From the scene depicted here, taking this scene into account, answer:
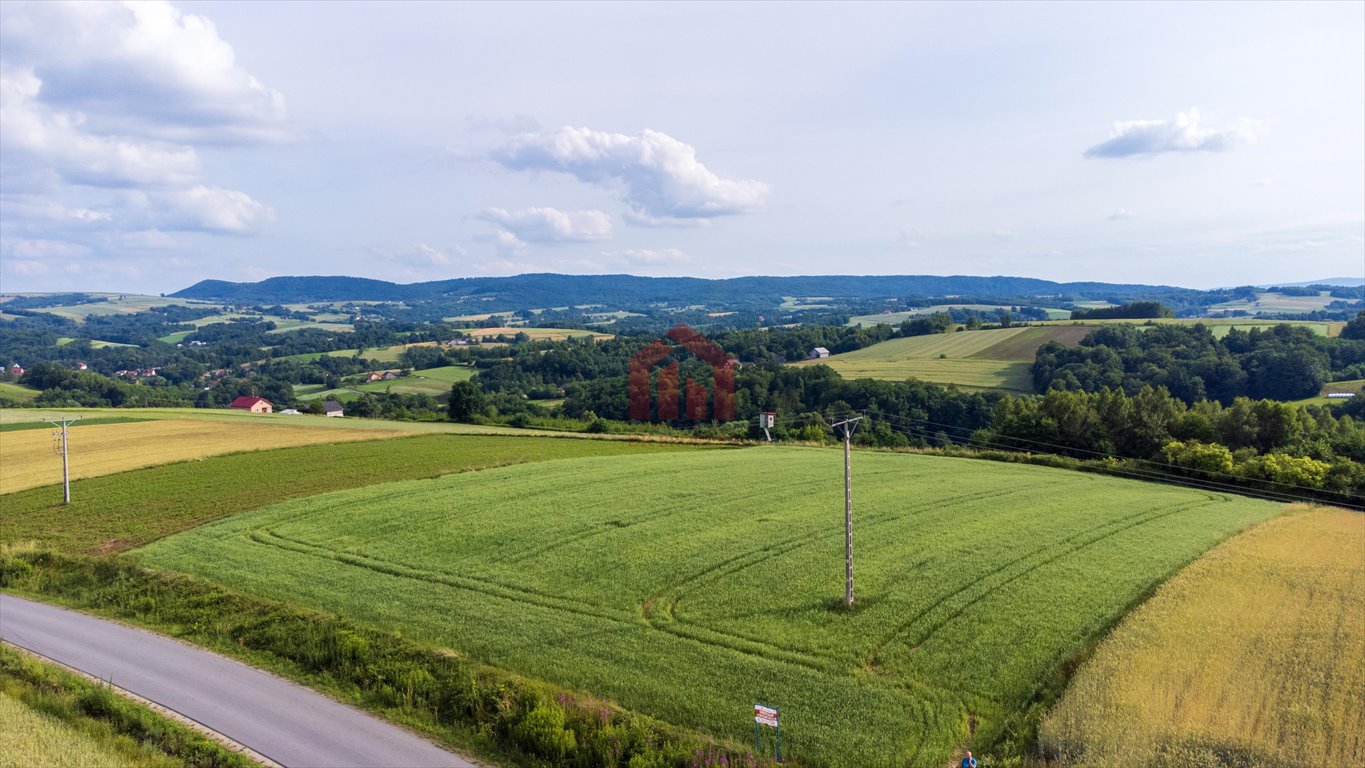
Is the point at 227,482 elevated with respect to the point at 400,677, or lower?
lower

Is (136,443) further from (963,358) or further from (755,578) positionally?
(963,358)

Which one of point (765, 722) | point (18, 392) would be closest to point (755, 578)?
point (765, 722)

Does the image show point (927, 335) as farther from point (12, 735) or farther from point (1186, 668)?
point (12, 735)

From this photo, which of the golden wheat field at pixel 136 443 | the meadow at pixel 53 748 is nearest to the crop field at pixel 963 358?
the golden wheat field at pixel 136 443

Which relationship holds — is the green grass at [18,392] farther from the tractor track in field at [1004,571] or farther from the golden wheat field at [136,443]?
the tractor track in field at [1004,571]

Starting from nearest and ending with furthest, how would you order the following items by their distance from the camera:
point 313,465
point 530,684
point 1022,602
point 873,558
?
point 530,684 → point 1022,602 → point 873,558 → point 313,465

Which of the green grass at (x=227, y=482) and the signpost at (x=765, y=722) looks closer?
the signpost at (x=765, y=722)

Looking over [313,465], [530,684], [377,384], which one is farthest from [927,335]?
[530,684]
